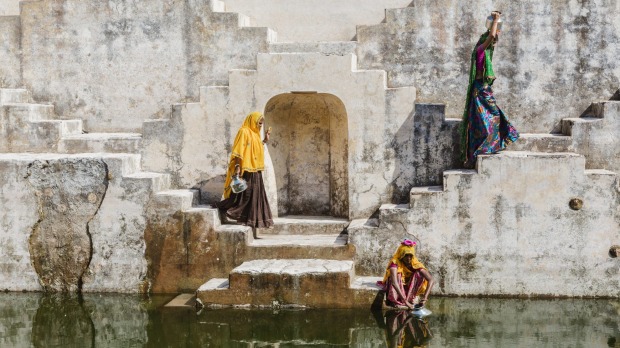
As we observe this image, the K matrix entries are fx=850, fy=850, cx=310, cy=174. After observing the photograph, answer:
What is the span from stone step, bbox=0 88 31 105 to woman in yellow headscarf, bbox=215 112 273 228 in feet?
10.8

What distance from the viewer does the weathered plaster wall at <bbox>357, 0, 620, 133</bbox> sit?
36.1 ft

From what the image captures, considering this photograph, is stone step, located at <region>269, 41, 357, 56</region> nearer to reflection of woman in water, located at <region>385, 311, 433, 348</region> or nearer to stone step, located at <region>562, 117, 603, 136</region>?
stone step, located at <region>562, 117, 603, 136</region>

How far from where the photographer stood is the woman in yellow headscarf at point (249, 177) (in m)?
10.3

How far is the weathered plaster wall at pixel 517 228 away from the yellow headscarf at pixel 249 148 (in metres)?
1.52

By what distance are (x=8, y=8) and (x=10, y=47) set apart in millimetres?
802

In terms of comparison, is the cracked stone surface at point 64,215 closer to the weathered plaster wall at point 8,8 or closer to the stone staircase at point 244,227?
the stone staircase at point 244,227

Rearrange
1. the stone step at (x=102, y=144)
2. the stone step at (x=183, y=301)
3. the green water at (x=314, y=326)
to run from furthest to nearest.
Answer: the stone step at (x=102, y=144)
the stone step at (x=183, y=301)
the green water at (x=314, y=326)

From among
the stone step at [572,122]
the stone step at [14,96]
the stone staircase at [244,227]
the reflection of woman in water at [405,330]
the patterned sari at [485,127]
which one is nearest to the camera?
the reflection of woman in water at [405,330]

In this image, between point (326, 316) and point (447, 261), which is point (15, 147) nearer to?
point (326, 316)

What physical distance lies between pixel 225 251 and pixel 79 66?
3673 millimetres

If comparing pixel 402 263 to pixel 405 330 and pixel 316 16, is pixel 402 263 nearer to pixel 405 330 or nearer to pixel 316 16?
pixel 405 330

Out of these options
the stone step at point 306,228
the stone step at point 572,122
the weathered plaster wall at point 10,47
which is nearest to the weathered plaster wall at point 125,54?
the weathered plaster wall at point 10,47

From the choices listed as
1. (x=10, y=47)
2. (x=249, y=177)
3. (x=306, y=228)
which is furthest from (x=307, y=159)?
(x=10, y=47)

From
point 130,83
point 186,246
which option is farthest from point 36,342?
point 130,83
